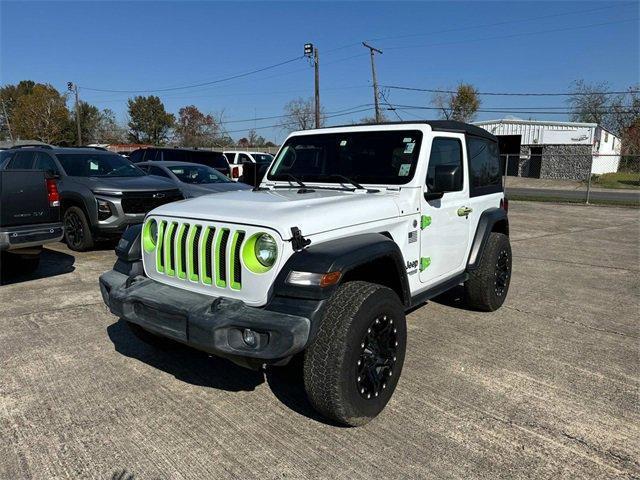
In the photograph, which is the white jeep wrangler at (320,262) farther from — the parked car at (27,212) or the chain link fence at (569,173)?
the chain link fence at (569,173)

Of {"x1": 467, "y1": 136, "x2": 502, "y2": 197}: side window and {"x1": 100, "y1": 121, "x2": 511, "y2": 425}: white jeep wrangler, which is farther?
{"x1": 467, "y1": 136, "x2": 502, "y2": 197}: side window

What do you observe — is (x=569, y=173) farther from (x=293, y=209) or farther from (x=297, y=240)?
(x=297, y=240)

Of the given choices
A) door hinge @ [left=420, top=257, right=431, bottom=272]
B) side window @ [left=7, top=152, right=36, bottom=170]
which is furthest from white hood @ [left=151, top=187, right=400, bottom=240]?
side window @ [left=7, top=152, right=36, bottom=170]

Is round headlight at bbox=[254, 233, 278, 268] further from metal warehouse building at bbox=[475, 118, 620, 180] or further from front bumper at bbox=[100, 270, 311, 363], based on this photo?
metal warehouse building at bbox=[475, 118, 620, 180]

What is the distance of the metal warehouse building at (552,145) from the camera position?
37.4 meters

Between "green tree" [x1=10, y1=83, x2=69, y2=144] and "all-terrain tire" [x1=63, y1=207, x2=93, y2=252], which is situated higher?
"green tree" [x1=10, y1=83, x2=69, y2=144]

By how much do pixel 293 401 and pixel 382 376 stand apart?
64cm

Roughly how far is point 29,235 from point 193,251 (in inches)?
144

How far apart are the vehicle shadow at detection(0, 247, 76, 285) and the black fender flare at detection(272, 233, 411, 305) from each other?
513cm

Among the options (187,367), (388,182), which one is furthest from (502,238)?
(187,367)

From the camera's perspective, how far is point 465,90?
52594 mm

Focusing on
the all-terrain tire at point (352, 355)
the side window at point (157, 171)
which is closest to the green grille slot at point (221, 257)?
the all-terrain tire at point (352, 355)

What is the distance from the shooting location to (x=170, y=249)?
3.24m

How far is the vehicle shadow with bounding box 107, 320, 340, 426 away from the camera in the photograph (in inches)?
132
